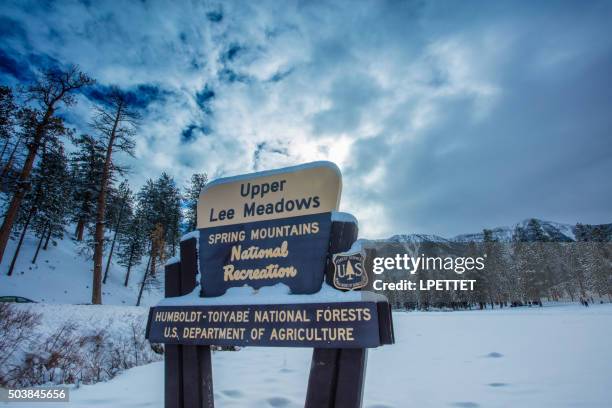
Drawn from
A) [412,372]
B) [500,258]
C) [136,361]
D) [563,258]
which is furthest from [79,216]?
[563,258]

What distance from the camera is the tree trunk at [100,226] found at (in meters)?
14.6

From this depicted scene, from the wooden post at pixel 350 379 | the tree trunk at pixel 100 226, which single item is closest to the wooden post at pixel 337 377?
the wooden post at pixel 350 379

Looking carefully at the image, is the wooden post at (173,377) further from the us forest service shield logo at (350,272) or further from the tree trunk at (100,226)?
the tree trunk at (100,226)

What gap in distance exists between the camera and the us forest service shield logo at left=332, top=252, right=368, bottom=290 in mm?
2707

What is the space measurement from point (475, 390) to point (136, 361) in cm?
733

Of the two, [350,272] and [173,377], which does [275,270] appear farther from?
[173,377]

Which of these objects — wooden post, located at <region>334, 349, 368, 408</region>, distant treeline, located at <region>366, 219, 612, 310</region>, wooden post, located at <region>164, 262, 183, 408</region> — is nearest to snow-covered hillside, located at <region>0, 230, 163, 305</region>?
wooden post, located at <region>164, 262, 183, 408</region>

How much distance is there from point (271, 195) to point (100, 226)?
15.5 metres

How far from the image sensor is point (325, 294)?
2.79 meters

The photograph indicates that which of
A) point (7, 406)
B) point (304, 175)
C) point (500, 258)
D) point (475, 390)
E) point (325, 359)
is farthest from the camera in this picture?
point (500, 258)

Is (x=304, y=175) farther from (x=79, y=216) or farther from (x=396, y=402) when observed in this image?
(x=79, y=216)

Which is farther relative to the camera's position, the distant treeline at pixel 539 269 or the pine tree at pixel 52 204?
the distant treeline at pixel 539 269

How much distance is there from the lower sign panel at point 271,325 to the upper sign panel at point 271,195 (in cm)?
93

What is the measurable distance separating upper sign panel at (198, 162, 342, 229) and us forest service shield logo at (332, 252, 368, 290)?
538 millimetres
